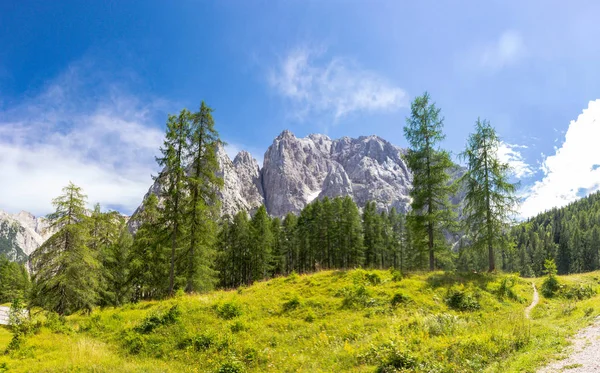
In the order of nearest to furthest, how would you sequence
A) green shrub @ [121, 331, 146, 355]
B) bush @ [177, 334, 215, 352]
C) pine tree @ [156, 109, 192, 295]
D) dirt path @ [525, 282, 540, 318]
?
bush @ [177, 334, 215, 352], green shrub @ [121, 331, 146, 355], dirt path @ [525, 282, 540, 318], pine tree @ [156, 109, 192, 295]

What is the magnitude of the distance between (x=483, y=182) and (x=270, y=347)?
21.8 m

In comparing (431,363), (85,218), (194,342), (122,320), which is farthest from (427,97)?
(85,218)

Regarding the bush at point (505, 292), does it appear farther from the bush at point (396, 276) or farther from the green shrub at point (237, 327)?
the green shrub at point (237, 327)

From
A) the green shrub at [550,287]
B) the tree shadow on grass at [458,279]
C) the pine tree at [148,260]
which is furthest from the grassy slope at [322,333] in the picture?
the pine tree at [148,260]

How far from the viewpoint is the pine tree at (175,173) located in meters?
22.4

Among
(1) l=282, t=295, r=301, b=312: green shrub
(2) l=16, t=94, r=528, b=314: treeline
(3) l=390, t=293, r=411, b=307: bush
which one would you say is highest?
(2) l=16, t=94, r=528, b=314: treeline

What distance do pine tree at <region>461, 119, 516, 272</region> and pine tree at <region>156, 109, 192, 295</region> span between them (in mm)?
23158

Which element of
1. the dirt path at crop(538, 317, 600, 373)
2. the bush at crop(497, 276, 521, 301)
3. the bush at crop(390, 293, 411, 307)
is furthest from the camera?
the bush at crop(497, 276, 521, 301)

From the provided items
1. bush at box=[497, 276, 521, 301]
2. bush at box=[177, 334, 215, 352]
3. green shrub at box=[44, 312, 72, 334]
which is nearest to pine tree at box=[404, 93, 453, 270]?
bush at box=[497, 276, 521, 301]

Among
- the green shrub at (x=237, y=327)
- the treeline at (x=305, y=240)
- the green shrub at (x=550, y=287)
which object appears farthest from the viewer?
the treeline at (x=305, y=240)

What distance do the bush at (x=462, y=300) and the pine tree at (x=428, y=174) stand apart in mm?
7147

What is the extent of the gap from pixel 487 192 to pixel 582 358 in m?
18.8

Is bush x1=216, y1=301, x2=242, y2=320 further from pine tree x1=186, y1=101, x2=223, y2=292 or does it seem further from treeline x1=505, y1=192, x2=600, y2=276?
treeline x1=505, y1=192, x2=600, y2=276

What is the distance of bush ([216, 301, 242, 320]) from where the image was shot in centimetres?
1430
